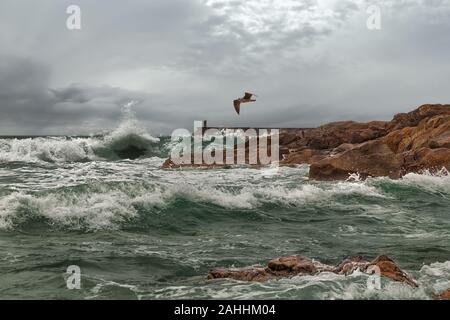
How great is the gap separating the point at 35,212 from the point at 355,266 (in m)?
6.97

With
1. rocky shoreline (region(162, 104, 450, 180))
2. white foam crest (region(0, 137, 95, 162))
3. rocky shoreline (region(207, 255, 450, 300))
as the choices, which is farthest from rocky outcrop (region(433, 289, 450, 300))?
white foam crest (region(0, 137, 95, 162))

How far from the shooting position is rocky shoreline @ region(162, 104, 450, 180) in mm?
17812

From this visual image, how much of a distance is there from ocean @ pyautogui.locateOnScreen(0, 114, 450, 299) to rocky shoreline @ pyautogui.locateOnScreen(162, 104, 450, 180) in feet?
2.62

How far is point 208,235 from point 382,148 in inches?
429

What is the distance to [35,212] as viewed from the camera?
34.4 feet

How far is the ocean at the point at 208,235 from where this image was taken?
19.5ft

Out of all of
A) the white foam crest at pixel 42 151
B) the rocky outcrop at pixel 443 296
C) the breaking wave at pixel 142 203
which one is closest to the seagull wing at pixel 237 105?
the breaking wave at pixel 142 203

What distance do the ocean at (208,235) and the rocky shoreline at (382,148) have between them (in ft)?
2.62

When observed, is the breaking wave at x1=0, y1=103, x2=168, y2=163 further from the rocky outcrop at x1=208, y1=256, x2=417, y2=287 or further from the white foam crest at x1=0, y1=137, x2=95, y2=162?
the rocky outcrop at x1=208, y1=256, x2=417, y2=287

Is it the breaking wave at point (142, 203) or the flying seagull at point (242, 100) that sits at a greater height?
the flying seagull at point (242, 100)

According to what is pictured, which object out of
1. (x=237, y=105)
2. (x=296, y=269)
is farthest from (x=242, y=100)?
(x=296, y=269)

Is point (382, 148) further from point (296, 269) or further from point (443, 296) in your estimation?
point (443, 296)

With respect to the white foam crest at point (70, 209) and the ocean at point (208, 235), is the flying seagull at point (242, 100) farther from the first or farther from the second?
the white foam crest at point (70, 209)
